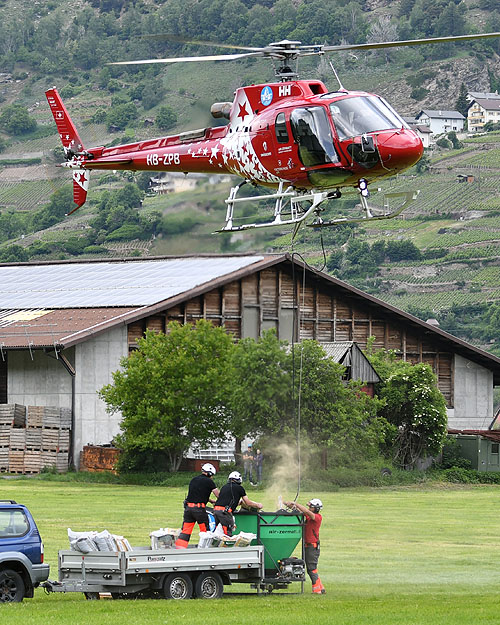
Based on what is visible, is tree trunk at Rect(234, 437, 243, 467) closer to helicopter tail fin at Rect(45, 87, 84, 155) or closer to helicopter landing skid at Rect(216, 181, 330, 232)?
helicopter tail fin at Rect(45, 87, 84, 155)

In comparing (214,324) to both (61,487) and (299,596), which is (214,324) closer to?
(61,487)

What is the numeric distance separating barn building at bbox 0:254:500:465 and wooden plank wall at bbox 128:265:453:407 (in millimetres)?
47

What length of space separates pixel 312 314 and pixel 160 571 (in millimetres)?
43055

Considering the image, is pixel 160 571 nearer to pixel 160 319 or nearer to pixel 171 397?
pixel 171 397

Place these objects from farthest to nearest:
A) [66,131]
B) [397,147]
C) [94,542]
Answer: [66,131], [397,147], [94,542]

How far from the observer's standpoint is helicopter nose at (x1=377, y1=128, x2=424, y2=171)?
24.8 m

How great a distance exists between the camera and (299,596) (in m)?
22.5

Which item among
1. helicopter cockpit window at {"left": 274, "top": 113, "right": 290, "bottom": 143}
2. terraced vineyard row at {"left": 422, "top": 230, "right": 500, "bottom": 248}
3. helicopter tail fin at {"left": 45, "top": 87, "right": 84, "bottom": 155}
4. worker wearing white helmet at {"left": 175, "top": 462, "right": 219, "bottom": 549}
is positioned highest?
terraced vineyard row at {"left": 422, "top": 230, "right": 500, "bottom": 248}

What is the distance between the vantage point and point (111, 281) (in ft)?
205

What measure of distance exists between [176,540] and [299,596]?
223 centimetres

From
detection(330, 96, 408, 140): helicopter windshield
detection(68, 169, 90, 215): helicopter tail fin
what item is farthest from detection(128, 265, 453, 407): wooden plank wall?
detection(330, 96, 408, 140): helicopter windshield

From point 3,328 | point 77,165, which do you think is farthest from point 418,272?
point 77,165

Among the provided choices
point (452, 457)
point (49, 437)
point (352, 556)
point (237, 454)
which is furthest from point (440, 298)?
point (352, 556)

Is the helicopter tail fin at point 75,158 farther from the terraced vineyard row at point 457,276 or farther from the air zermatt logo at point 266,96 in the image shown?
the terraced vineyard row at point 457,276
